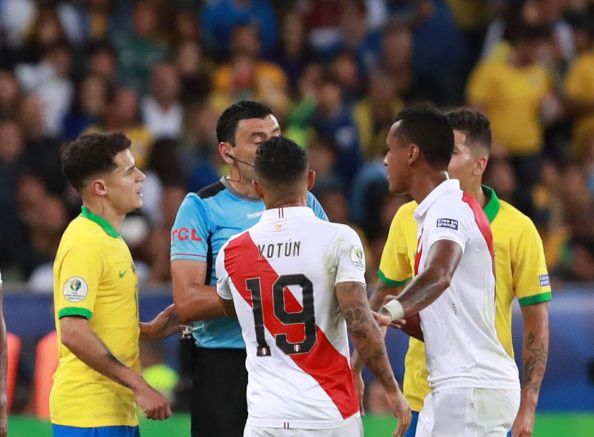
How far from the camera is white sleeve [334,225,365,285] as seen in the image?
17.6ft

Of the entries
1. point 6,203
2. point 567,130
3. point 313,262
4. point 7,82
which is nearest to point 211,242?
point 313,262

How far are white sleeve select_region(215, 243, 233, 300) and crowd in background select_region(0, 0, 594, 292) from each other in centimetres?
602

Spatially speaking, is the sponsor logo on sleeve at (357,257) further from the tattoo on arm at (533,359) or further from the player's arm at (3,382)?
the player's arm at (3,382)

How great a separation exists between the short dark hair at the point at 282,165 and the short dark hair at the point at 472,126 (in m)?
1.41

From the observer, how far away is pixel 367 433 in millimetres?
9258

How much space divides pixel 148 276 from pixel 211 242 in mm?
5502

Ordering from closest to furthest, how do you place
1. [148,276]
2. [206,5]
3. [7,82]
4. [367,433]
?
1. [367,433]
2. [148,276]
3. [7,82]
4. [206,5]

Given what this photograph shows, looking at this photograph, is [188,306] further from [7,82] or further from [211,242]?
[7,82]

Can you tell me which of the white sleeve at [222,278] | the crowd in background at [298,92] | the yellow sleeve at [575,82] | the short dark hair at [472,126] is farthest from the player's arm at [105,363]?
the yellow sleeve at [575,82]

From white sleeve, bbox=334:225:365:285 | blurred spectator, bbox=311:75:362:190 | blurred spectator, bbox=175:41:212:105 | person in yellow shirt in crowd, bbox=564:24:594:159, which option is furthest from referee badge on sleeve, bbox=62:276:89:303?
person in yellow shirt in crowd, bbox=564:24:594:159

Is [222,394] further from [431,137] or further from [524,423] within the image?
[431,137]

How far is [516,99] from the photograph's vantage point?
45.5 ft

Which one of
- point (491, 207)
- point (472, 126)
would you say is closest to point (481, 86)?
point (472, 126)

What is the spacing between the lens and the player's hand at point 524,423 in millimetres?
6348
